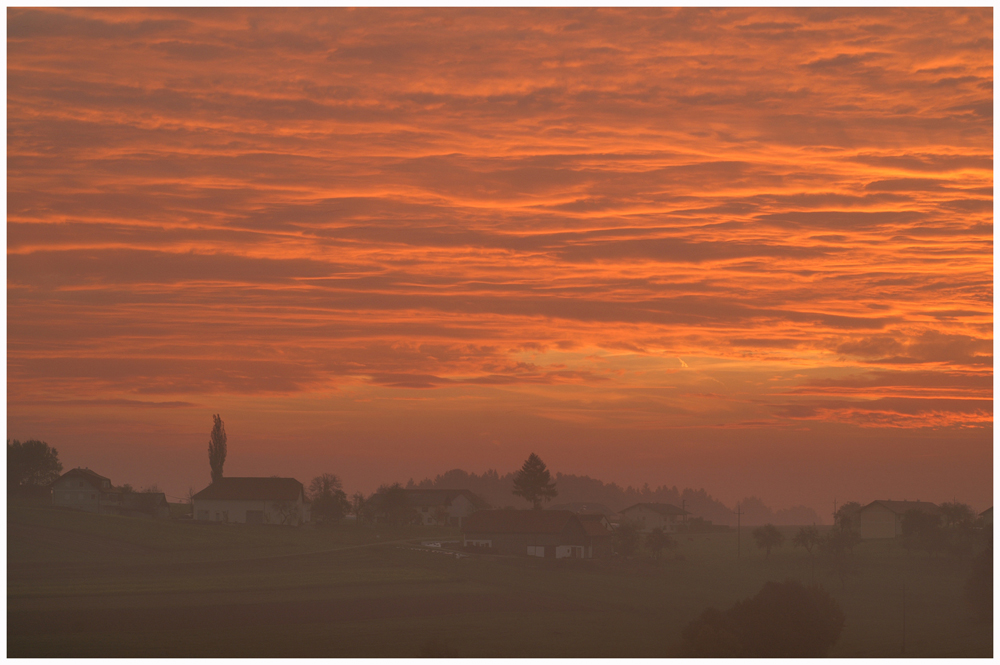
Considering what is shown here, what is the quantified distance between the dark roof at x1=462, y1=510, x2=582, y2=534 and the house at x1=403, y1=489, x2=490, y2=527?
63150 millimetres

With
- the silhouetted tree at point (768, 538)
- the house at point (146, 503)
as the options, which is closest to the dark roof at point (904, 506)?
the silhouetted tree at point (768, 538)

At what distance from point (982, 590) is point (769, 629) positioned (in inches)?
840

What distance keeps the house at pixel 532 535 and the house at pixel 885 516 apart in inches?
1841

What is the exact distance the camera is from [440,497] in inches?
7530

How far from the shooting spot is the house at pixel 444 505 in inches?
7146

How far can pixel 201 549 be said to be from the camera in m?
104

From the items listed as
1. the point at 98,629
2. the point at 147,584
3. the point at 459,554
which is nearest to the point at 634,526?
the point at 459,554

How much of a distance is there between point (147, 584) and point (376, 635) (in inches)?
1051

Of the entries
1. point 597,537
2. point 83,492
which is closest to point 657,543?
point 597,537

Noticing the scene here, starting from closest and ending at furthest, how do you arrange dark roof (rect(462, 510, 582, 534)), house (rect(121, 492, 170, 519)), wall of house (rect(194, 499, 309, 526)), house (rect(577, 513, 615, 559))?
dark roof (rect(462, 510, 582, 534)) < house (rect(577, 513, 615, 559)) < wall of house (rect(194, 499, 309, 526)) < house (rect(121, 492, 170, 519))

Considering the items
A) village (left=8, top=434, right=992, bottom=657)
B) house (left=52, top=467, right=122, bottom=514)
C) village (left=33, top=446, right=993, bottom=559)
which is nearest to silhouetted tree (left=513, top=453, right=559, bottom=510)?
village (left=33, top=446, right=993, bottom=559)

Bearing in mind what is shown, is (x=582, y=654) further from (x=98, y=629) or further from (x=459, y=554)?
(x=459, y=554)

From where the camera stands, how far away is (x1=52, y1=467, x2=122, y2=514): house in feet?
493

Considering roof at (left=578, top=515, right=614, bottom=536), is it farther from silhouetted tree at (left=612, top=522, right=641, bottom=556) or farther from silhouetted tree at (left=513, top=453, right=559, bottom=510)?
silhouetted tree at (left=513, top=453, right=559, bottom=510)
